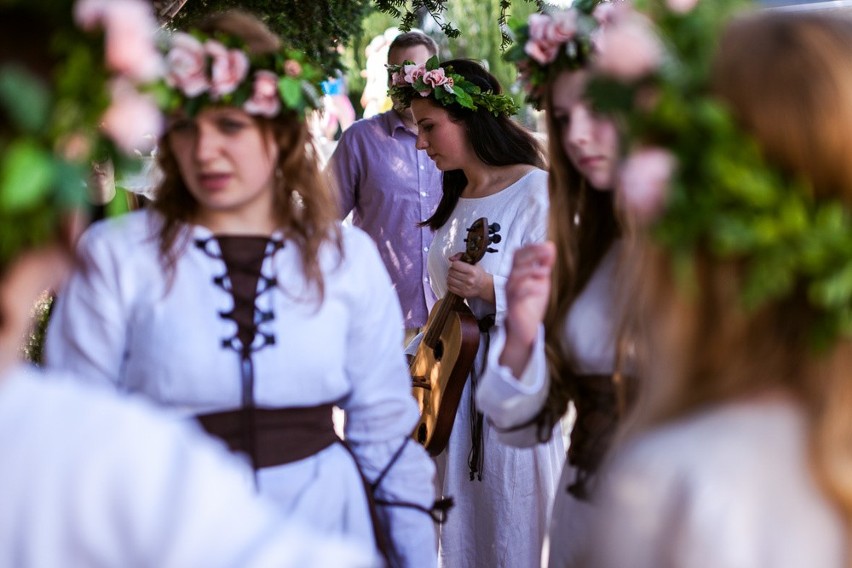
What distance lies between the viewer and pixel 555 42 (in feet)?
7.80

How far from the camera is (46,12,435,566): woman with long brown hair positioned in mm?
2133

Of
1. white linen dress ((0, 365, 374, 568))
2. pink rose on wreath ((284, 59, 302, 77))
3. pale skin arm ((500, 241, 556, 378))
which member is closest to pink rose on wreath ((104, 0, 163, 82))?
white linen dress ((0, 365, 374, 568))

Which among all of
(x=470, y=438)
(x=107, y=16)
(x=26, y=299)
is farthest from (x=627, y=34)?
(x=470, y=438)

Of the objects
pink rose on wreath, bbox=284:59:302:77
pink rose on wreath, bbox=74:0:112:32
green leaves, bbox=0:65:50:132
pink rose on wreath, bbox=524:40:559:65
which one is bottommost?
green leaves, bbox=0:65:50:132

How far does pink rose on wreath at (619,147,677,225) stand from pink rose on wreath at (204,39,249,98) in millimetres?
1172

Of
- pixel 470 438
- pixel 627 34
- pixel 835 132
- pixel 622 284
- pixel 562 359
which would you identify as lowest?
pixel 470 438

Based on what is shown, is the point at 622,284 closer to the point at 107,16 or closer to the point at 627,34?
the point at 627,34

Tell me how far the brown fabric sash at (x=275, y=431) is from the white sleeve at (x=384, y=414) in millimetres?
115

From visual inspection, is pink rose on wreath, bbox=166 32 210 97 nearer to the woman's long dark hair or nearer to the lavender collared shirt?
the woman's long dark hair

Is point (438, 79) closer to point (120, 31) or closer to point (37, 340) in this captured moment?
point (37, 340)

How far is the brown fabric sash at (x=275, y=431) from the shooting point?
2.14 metres

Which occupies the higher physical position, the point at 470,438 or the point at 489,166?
the point at 489,166

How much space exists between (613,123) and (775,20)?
27cm

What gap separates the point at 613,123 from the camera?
1479mm
